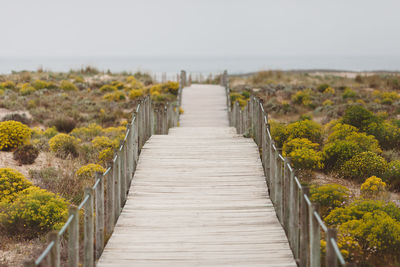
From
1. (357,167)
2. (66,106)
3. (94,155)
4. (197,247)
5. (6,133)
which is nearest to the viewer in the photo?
(197,247)

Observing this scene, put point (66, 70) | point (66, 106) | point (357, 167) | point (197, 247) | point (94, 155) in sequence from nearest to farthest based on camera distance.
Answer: point (197, 247) < point (357, 167) < point (94, 155) < point (66, 106) < point (66, 70)

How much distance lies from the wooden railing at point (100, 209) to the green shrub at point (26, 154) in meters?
3.39

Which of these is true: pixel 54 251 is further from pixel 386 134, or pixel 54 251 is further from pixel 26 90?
pixel 26 90

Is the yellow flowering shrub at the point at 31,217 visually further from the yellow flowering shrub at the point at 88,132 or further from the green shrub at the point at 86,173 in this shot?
the yellow flowering shrub at the point at 88,132

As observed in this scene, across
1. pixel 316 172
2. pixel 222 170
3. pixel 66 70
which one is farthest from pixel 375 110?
pixel 66 70

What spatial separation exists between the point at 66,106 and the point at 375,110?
15.0 metres

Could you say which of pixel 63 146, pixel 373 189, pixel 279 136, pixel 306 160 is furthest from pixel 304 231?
pixel 63 146

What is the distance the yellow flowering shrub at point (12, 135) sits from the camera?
12820mm

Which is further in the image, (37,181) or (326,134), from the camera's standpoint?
(326,134)

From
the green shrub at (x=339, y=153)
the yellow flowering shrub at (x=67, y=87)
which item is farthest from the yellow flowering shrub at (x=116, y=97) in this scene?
the green shrub at (x=339, y=153)

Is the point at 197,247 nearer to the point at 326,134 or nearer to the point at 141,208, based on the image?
the point at 141,208

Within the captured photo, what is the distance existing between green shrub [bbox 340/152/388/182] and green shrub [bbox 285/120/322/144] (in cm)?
228

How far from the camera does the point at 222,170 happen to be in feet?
28.4

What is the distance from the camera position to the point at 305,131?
12.0 meters
